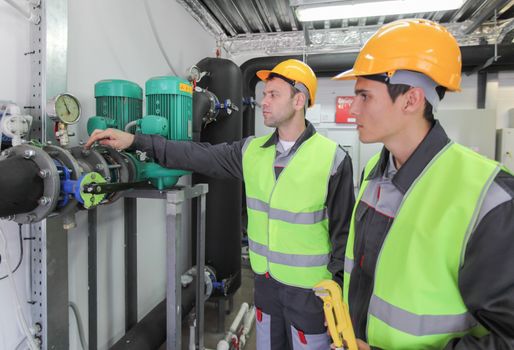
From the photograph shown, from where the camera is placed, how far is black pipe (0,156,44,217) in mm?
722

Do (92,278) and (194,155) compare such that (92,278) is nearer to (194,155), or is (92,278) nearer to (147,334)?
(147,334)

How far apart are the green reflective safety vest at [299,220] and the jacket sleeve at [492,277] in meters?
0.65

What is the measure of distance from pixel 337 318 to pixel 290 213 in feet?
1.59

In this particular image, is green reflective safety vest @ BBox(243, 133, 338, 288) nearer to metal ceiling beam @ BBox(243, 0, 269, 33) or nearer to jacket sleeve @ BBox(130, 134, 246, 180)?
jacket sleeve @ BBox(130, 134, 246, 180)

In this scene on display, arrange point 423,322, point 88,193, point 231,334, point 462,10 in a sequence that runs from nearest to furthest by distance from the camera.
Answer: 1. point 423,322
2. point 88,193
3. point 231,334
4. point 462,10

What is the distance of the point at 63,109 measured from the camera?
3.39 feet

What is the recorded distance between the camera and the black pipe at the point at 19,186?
72cm

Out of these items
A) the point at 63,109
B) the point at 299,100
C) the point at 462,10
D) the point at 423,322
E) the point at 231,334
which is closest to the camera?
the point at 423,322

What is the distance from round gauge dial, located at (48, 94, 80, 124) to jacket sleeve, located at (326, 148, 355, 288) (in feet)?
3.20

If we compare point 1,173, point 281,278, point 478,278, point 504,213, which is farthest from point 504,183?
point 1,173

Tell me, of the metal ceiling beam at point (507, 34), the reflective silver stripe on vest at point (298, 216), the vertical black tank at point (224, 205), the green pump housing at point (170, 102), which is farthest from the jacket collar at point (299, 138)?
the metal ceiling beam at point (507, 34)

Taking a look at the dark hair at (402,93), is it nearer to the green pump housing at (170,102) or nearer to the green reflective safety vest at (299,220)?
the green reflective safety vest at (299,220)

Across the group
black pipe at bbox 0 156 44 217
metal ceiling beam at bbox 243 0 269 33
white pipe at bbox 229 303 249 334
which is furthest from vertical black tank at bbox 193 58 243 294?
black pipe at bbox 0 156 44 217

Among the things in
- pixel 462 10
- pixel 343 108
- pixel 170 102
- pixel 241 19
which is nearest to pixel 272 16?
pixel 241 19
